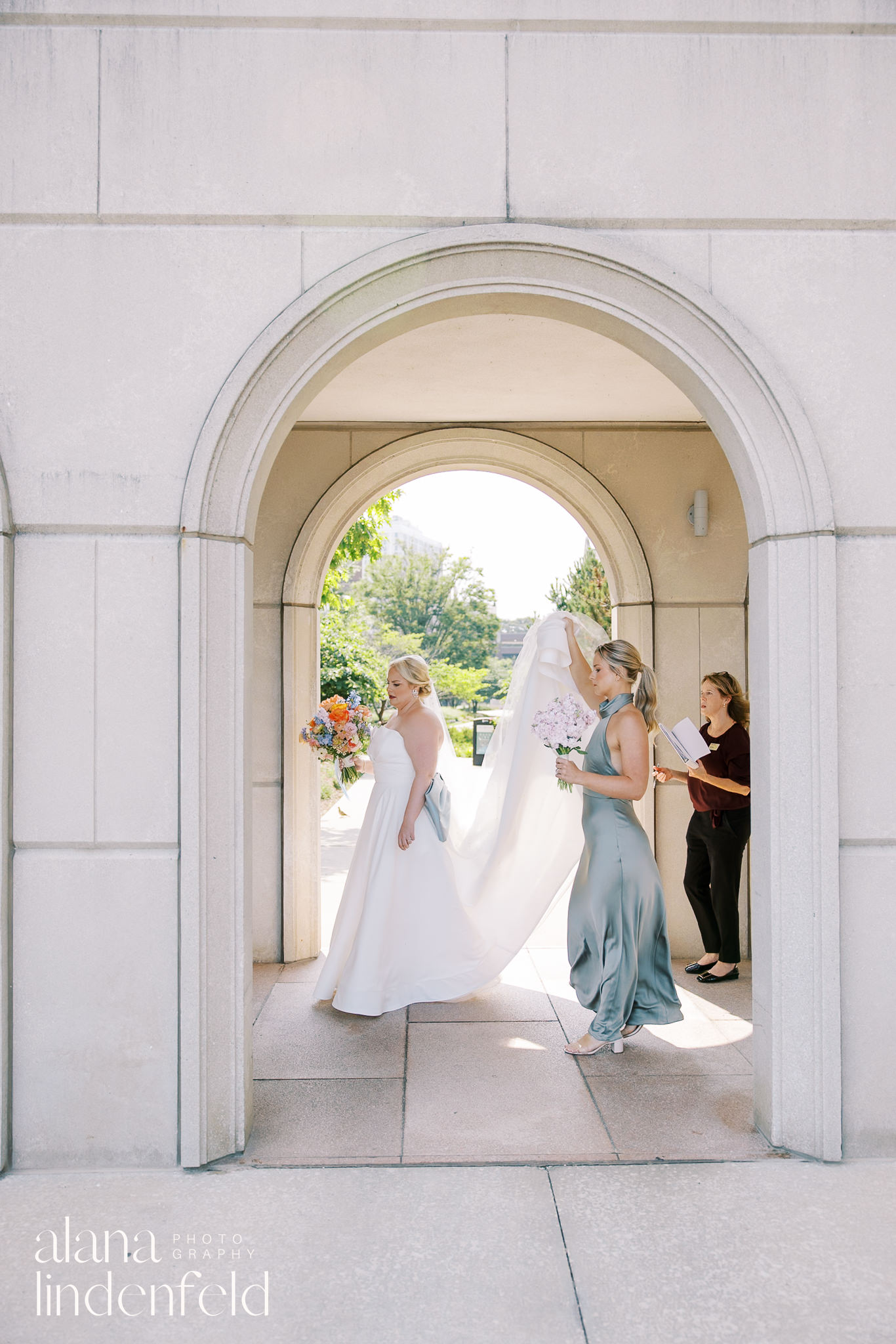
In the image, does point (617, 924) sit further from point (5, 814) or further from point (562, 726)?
point (5, 814)

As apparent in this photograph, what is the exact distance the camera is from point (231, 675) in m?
3.81

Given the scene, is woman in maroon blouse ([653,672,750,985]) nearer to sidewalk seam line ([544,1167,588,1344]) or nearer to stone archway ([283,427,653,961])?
stone archway ([283,427,653,961])

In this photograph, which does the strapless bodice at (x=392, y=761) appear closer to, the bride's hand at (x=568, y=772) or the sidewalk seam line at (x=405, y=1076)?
the bride's hand at (x=568, y=772)

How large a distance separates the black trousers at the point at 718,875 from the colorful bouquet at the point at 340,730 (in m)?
2.43

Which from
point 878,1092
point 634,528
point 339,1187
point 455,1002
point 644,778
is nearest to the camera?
point 339,1187

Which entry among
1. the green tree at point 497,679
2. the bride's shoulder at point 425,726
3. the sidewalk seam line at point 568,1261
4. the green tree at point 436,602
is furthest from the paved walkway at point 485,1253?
the green tree at point 436,602

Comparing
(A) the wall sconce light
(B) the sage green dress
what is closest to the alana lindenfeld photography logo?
(B) the sage green dress

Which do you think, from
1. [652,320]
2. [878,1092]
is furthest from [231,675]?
[878,1092]

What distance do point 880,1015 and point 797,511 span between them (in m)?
2.12

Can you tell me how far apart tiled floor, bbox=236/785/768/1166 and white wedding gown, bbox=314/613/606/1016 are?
0.24 meters

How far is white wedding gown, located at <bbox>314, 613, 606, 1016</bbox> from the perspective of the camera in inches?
216

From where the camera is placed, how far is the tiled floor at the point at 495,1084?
3783 mm

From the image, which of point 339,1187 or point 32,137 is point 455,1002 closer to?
point 339,1187

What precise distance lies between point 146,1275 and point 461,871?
323 centimetres
